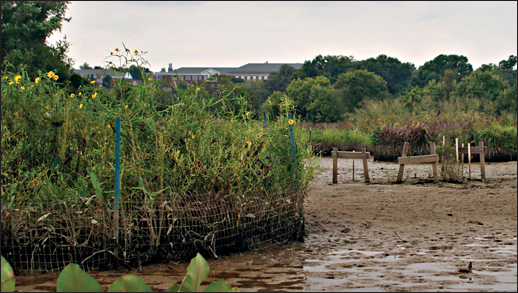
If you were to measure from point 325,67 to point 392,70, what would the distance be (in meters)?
12.2

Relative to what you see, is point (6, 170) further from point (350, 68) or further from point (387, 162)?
point (350, 68)

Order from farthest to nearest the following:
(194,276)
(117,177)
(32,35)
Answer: (32,35)
(117,177)
(194,276)

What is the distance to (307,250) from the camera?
740cm

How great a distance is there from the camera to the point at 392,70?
78.1 metres

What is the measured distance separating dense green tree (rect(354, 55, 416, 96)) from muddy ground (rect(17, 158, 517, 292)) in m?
64.9

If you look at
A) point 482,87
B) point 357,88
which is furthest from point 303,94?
point 482,87

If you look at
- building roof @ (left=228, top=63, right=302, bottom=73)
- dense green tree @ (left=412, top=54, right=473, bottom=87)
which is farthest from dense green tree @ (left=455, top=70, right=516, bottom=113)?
building roof @ (left=228, top=63, right=302, bottom=73)

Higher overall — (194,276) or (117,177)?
(194,276)

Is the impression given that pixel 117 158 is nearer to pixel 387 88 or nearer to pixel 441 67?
pixel 387 88

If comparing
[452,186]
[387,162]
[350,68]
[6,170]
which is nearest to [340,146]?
[387,162]

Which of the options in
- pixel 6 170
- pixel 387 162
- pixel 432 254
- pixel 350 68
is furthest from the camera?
pixel 350 68

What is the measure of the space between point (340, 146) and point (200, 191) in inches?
793

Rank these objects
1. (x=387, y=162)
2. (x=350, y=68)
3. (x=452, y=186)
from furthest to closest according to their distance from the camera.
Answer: (x=350, y=68) → (x=387, y=162) → (x=452, y=186)

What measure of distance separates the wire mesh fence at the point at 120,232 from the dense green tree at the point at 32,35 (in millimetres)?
25808
